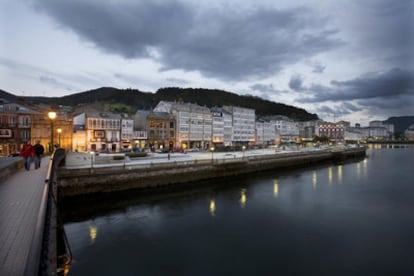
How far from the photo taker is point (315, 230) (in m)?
18.5

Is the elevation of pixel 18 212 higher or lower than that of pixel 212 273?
higher

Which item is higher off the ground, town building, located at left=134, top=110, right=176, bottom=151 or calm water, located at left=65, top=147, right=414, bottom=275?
town building, located at left=134, top=110, right=176, bottom=151

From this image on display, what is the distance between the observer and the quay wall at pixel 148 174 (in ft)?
78.3

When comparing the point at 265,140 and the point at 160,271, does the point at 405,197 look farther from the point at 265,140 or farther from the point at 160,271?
the point at 265,140

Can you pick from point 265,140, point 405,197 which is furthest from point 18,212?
point 265,140

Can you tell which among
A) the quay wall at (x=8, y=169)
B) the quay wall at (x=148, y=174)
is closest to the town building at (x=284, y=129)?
the quay wall at (x=148, y=174)

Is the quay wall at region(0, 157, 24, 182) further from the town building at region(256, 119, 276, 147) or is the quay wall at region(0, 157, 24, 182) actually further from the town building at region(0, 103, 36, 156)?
the town building at region(256, 119, 276, 147)

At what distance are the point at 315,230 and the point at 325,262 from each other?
194 inches

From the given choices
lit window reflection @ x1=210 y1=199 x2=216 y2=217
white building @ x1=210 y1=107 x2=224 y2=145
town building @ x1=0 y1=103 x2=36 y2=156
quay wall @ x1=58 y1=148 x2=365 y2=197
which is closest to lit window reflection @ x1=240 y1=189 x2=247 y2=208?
lit window reflection @ x1=210 y1=199 x2=216 y2=217

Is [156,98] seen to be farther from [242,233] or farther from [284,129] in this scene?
Answer: [242,233]

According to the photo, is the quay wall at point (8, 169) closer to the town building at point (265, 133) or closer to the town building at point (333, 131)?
the town building at point (265, 133)

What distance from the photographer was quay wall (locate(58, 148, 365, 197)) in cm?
2386

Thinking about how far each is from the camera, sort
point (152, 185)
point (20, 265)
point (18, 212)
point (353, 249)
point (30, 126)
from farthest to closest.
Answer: point (30, 126), point (152, 185), point (353, 249), point (18, 212), point (20, 265)

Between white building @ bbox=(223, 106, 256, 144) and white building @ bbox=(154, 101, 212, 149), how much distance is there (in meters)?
13.8
